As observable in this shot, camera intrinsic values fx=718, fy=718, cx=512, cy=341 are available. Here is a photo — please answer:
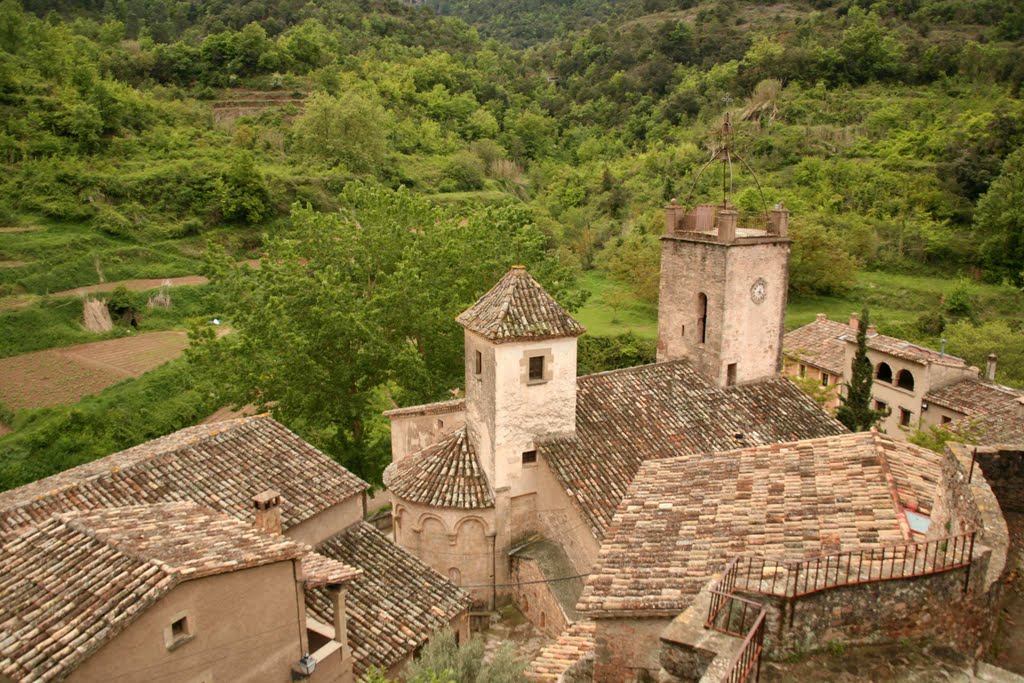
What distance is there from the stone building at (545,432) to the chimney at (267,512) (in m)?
4.48

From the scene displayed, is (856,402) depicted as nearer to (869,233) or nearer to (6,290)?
(869,233)

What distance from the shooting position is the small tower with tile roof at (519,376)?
17688 millimetres

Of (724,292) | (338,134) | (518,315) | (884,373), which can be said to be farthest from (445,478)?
(338,134)

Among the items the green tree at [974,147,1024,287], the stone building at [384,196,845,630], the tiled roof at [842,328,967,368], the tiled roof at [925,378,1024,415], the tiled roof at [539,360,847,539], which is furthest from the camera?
the green tree at [974,147,1024,287]

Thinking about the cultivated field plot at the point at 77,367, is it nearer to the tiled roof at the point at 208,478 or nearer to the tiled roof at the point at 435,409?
the tiled roof at the point at 208,478

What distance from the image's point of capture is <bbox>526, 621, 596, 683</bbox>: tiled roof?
10.3m

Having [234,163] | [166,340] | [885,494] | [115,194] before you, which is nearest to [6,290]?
[166,340]

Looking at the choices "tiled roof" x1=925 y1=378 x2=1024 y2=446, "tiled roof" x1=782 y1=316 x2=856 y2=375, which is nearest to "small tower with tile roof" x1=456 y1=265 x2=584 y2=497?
"tiled roof" x1=925 y1=378 x2=1024 y2=446

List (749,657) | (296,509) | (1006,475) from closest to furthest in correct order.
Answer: (749,657)
(1006,475)
(296,509)

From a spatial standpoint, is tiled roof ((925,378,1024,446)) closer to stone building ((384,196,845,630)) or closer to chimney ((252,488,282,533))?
stone building ((384,196,845,630))

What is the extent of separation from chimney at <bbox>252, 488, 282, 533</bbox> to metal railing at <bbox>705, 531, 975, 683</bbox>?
958 centimetres

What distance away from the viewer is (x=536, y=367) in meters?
18.1

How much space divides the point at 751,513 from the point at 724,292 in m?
11.2

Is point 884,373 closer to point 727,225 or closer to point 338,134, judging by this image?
point 727,225
